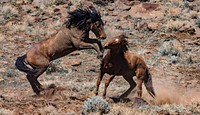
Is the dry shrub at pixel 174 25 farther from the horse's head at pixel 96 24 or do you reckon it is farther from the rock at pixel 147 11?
the horse's head at pixel 96 24

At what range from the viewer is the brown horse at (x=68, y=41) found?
12875 mm

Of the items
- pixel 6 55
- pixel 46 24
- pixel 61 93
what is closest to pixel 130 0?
→ pixel 46 24

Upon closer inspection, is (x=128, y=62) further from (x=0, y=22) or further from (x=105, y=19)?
(x=0, y=22)

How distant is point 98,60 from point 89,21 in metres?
8.02

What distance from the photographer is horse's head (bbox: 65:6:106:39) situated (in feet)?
42.0

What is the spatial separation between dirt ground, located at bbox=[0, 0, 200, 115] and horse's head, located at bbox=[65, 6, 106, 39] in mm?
1742

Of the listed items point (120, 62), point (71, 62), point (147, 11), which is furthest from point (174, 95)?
point (147, 11)

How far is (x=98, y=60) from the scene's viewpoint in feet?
68.6

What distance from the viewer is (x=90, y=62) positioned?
20641 millimetres

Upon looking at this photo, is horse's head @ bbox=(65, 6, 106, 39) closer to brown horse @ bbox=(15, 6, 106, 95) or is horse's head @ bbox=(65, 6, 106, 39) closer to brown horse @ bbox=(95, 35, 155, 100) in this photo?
brown horse @ bbox=(15, 6, 106, 95)

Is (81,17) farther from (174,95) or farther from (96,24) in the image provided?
(174,95)

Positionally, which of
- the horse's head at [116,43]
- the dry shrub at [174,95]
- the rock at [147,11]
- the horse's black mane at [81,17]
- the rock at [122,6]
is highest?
the horse's black mane at [81,17]

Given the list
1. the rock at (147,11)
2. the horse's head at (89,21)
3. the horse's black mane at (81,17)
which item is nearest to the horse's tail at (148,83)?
the horse's head at (89,21)

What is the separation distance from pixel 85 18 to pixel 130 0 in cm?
1890
